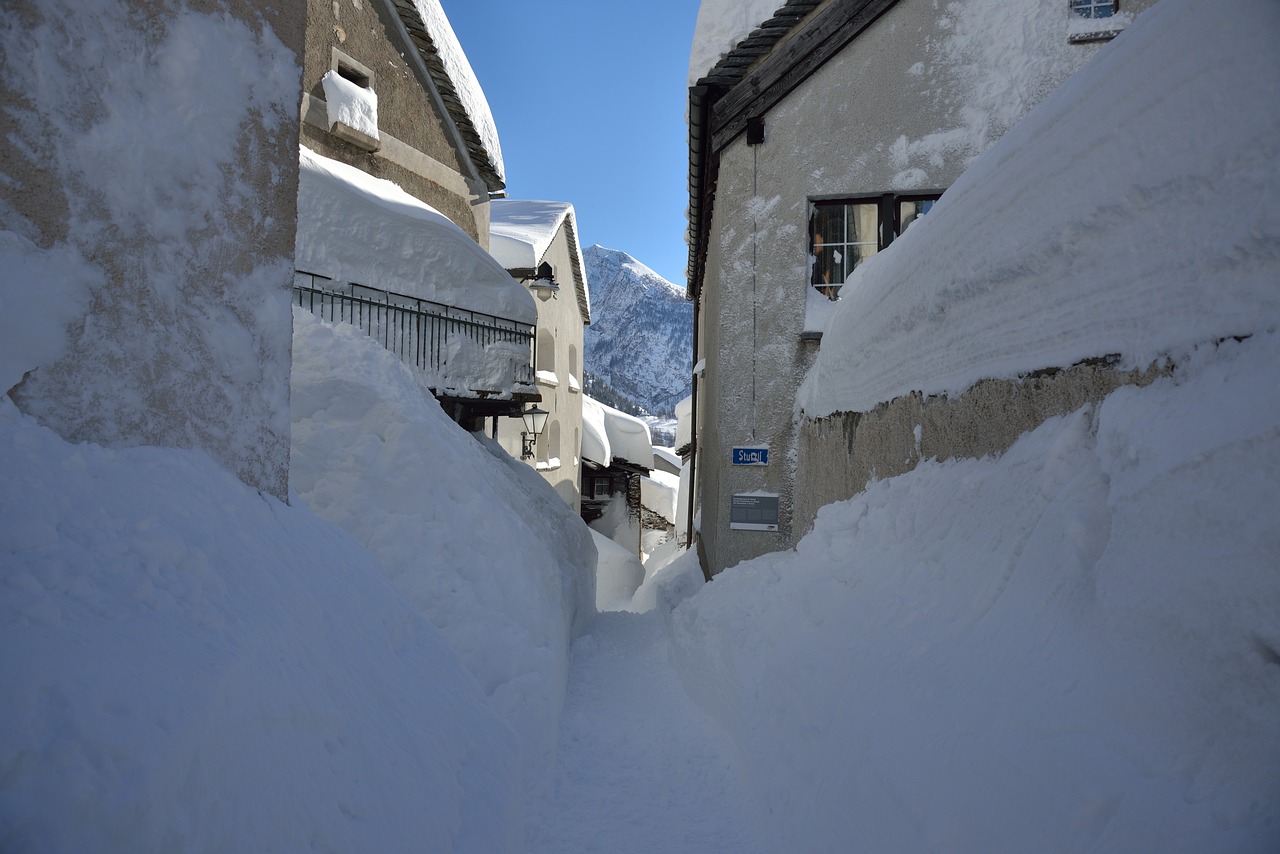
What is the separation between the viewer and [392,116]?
34.5 ft

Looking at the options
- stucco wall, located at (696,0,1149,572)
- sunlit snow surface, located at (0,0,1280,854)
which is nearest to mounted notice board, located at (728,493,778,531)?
stucco wall, located at (696,0,1149,572)

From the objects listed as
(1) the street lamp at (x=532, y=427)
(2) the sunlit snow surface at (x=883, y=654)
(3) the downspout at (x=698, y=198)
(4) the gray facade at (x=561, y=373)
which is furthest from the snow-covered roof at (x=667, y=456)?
(2) the sunlit snow surface at (x=883, y=654)

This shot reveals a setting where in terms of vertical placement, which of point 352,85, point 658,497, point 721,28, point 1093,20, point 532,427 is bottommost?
point 658,497

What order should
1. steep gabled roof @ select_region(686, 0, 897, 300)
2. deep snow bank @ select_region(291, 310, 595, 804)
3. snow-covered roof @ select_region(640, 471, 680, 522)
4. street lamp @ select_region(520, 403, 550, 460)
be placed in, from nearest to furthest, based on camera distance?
deep snow bank @ select_region(291, 310, 595, 804)
steep gabled roof @ select_region(686, 0, 897, 300)
street lamp @ select_region(520, 403, 550, 460)
snow-covered roof @ select_region(640, 471, 680, 522)

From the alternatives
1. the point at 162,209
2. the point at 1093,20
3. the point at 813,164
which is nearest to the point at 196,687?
the point at 162,209

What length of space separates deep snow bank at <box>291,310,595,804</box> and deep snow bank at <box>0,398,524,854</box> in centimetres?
102

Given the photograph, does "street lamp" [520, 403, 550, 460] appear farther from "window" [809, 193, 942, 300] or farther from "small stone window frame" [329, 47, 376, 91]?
"small stone window frame" [329, 47, 376, 91]

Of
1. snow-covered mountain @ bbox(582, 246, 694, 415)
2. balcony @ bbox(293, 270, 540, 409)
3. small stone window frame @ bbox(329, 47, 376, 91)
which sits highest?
snow-covered mountain @ bbox(582, 246, 694, 415)

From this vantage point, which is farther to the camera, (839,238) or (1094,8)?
(839,238)

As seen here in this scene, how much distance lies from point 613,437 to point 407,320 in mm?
15450

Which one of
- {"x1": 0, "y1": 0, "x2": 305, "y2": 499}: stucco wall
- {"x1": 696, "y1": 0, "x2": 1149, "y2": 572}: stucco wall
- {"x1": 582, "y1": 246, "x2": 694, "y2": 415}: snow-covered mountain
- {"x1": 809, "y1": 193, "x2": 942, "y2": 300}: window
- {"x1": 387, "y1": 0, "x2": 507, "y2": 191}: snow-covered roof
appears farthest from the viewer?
{"x1": 582, "y1": 246, "x2": 694, "y2": 415}: snow-covered mountain

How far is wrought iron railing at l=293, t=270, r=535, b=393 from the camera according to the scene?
7.19 m

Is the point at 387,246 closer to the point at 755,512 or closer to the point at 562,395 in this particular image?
the point at 755,512

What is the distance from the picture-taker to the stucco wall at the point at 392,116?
9078 mm
